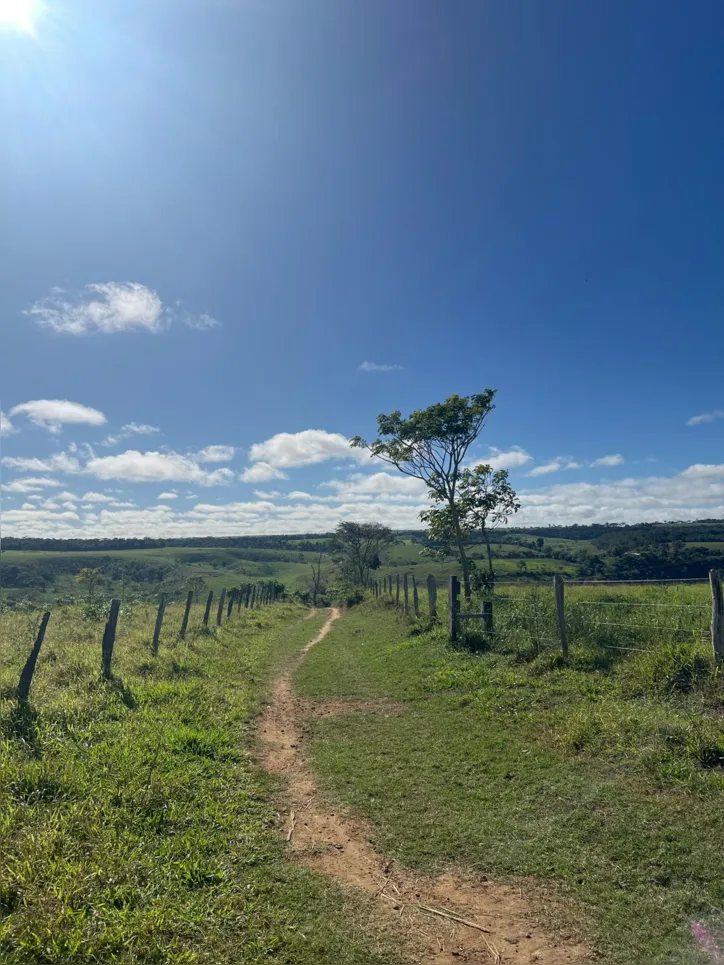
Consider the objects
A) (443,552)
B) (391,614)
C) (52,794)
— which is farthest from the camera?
(443,552)

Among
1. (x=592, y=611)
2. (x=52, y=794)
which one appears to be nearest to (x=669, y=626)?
(x=592, y=611)

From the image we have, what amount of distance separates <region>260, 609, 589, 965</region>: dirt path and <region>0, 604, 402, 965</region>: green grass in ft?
0.83

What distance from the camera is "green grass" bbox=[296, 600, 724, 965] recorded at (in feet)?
13.3

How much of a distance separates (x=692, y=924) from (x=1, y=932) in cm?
476

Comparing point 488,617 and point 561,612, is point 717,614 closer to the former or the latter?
point 561,612

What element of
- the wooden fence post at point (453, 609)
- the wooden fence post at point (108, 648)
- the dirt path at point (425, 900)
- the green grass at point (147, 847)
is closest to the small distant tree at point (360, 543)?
the wooden fence post at point (453, 609)

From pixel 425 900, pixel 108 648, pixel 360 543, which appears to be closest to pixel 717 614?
pixel 425 900

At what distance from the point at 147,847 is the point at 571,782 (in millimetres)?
4545

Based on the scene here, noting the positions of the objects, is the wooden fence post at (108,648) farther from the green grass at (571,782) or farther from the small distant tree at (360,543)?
the small distant tree at (360,543)

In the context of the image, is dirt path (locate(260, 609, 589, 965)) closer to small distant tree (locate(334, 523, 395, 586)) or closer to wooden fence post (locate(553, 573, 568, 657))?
wooden fence post (locate(553, 573, 568, 657))

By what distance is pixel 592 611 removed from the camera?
11.6 meters

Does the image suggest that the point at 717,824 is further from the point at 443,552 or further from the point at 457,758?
the point at 443,552

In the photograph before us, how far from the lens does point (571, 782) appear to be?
593 cm

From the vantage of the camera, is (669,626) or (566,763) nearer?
(566,763)
